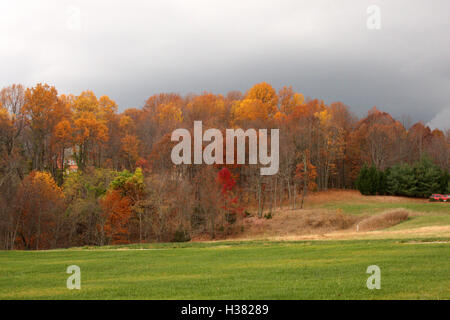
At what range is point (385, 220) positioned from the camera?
40.6m


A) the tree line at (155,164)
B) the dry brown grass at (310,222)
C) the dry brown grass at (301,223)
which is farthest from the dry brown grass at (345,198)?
the dry brown grass at (310,222)

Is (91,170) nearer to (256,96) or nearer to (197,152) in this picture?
(197,152)

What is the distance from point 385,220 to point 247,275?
30347 millimetres

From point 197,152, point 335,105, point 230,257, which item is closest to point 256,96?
point 335,105

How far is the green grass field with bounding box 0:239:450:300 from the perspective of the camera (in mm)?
Answer: 10711

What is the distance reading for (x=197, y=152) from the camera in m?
57.1

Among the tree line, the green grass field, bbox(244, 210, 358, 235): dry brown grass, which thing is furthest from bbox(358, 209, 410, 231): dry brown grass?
the green grass field

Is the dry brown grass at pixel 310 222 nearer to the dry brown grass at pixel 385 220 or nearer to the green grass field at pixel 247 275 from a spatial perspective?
the dry brown grass at pixel 385 220

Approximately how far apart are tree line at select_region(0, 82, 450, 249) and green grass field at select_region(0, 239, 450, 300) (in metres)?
24.2

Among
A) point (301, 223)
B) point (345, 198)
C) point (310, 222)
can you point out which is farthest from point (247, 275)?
point (345, 198)

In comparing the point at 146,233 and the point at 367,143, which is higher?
the point at 367,143

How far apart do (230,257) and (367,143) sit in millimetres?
63074

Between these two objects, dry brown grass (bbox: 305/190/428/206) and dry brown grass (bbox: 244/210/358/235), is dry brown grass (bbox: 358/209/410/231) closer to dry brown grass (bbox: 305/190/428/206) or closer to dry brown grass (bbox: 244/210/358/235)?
dry brown grass (bbox: 244/210/358/235)
